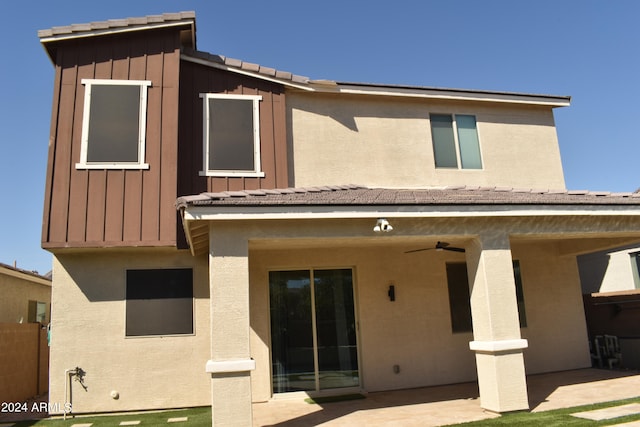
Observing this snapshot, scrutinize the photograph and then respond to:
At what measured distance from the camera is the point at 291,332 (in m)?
10.9

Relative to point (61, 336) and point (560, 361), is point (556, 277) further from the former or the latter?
point (61, 336)

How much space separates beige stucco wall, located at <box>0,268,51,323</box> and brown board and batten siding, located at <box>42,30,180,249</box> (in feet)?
17.7

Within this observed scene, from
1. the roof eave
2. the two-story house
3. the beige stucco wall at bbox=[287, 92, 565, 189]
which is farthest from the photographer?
the roof eave

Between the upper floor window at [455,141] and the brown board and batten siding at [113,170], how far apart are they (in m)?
6.41

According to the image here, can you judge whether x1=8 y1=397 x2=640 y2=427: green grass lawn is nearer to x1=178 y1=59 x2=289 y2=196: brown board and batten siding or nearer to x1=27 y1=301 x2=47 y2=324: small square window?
x1=178 y1=59 x2=289 y2=196: brown board and batten siding

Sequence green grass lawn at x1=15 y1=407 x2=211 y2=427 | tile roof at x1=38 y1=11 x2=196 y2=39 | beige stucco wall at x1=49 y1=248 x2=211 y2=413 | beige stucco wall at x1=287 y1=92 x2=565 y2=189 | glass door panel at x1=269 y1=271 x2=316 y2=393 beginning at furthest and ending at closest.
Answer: beige stucco wall at x1=287 y1=92 x2=565 y2=189
glass door panel at x1=269 y1=271 x2=316 y2=393
tile roof at x1=38 y1=11 x2=196 y2=39
beige stucco wall at x1=49 y1=248 x2=211 y2=413
green grass lawn at x1=15 y1=407 x2=211 y2=427

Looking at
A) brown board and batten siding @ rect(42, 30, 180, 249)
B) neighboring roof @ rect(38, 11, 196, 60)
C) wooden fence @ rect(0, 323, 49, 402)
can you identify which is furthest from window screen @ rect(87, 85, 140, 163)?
wooden fence @ rect(0, 323, 49, 402)

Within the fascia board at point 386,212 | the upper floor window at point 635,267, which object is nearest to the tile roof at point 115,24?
the fascia board at point 386,212

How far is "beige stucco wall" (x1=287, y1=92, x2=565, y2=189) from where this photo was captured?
12.0 metres

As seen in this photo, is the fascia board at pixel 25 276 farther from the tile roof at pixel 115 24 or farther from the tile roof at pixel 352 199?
the tile roof at pixel 352 199

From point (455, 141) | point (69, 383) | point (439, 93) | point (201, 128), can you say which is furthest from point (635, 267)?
point (69, 383)

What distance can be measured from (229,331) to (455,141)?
27.0 ft

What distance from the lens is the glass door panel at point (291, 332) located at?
10.7 metres

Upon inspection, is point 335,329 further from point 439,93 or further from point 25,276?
point 25,276
